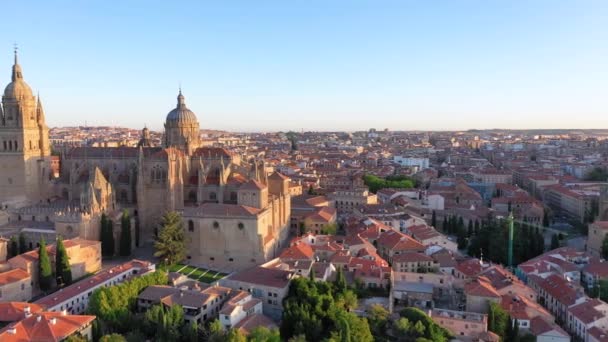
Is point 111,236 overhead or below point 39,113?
below

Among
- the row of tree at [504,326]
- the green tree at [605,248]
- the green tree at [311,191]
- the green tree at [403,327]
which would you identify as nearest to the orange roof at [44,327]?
the green tree at [403,327]

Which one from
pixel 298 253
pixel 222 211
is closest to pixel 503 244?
pixel 298 253

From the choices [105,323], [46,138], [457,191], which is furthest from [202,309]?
[457,191]

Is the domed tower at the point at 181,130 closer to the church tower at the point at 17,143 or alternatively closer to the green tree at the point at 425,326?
the church tower at the point at 17,143

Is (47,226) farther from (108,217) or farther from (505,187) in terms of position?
(505,187)

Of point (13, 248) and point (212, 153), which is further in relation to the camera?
point (212, 153)

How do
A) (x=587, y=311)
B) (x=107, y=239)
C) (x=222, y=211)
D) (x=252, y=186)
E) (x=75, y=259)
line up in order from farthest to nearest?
(x=252, y=186), (x=107, y=239), (x=222, y=211), (x=75, y=259), (x=587, y=311)

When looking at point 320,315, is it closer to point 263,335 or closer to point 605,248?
point 263,335
